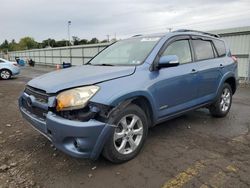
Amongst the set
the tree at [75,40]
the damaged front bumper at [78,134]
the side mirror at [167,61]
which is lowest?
the damaged front bumper at [78,134]

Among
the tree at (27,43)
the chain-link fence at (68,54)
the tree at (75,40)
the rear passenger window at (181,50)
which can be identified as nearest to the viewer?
the rear passenger window at (181,50)

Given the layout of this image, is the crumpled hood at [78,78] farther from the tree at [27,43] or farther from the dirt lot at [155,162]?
the tree at [27,43]

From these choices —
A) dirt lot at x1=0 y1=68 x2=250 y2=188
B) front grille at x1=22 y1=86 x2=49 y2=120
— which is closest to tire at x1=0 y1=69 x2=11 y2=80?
dirt lot at x1=0 y1=68 x2=250 y2=188

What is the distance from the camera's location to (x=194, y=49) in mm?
4922

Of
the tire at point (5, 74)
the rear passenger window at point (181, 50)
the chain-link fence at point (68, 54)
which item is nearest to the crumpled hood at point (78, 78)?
the rear passenger window at point (181, 50)

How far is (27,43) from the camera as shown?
9138 cm

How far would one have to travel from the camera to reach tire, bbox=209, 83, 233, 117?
5.53 meters

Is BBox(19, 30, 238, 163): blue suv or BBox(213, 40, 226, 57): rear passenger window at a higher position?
BBox(213, 40, 226, 57): rear passenger window

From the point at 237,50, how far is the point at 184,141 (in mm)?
8780

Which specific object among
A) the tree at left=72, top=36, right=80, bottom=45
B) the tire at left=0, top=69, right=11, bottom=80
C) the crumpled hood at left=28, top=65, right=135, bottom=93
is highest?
the tree at left=72, top=36, right=80, bottom=45

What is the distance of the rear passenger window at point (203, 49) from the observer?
499 cm

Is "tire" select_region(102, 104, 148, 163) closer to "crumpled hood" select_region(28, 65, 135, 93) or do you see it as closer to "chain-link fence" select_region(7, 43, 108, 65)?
"crumpled hood" select_region(28, 65, 135, 93)

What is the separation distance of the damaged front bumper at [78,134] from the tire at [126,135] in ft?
0.51

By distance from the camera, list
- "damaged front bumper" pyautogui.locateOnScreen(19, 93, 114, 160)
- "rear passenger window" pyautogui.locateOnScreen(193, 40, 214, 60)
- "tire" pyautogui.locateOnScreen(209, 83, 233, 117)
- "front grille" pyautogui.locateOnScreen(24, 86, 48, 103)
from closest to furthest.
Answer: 1. "damaged front bumper" pyautogui.locateOnScreen(19, 93, 114, 160)
2. "front grille" pyautogui.locateOnScreen(24, 86, 48, 103)
3. "rear passenger window" pyautogui.locateOnScreen(193, 40, 214, 60)
4. "tire" pyautogui.locateOnScreen(209, 83, 233, 117)
